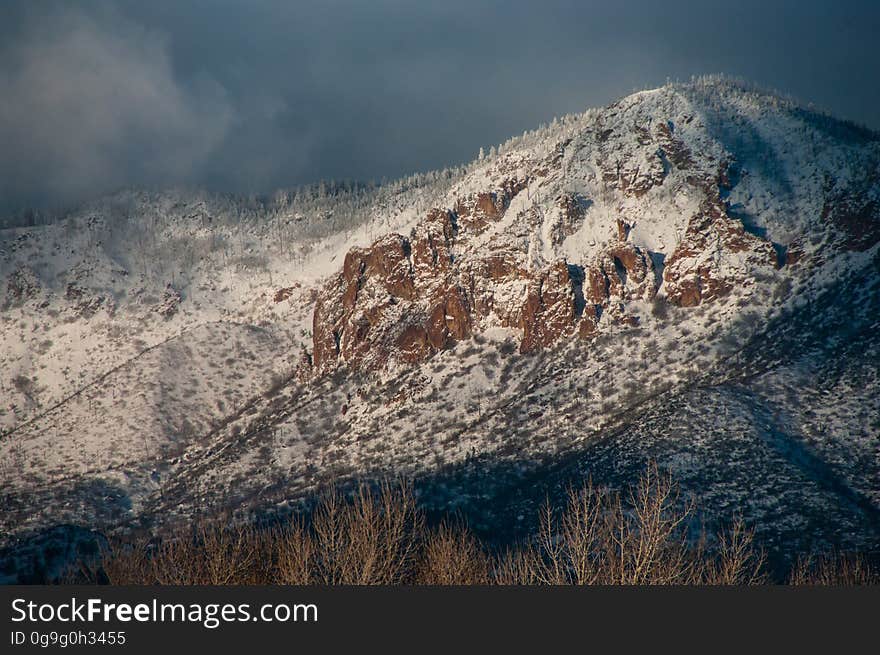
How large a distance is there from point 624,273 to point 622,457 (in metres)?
76.9

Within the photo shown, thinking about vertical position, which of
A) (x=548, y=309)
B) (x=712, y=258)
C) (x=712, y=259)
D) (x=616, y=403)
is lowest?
(x=616, y=403)

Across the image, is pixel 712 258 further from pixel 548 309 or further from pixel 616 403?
pixel 616 403

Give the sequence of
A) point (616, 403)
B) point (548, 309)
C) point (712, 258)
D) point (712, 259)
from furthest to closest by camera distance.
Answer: point (548, 309), point (712, 258), point (712, 259), point (616, 403)

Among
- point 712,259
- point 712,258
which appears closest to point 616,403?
point 712,259

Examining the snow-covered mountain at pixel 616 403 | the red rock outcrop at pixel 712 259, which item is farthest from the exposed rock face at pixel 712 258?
the snow-covered mountain at pixel 616 403

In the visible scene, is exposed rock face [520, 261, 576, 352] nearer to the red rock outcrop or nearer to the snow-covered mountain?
the snow-covered mountain

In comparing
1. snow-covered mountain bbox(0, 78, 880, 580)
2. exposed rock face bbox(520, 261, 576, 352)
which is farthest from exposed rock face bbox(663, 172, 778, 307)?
exposed rock face bbox(520, 261, 576, 352)

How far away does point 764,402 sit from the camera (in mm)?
119125

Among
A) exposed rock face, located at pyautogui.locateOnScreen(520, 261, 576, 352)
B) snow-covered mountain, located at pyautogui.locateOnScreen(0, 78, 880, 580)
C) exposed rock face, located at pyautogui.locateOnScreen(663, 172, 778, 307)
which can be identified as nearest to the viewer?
snow-covered mountain, located at pyautogui.locateOnScreen(0, 78, 880, 580)

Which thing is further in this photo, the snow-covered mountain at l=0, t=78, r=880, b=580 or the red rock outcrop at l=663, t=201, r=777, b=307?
the red rock outcrop at l=663, t=201, r=777, b=307

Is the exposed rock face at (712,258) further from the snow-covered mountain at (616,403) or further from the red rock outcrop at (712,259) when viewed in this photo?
the snow-covered mountain at (616,403)

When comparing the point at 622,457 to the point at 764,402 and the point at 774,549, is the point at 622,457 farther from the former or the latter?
the point at 774,549

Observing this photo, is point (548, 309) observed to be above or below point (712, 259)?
below

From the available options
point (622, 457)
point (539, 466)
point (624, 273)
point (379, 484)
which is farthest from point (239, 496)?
point (624, 273)
